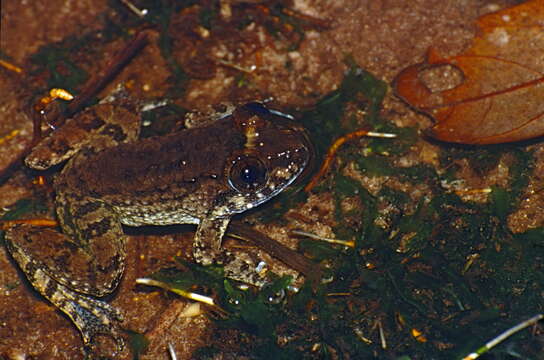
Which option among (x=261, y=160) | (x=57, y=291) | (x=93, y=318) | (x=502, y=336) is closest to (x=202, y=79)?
(x=261, y=160)

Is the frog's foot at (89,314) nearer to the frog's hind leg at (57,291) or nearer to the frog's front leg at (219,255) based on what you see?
the frog's hind leg at (57,291)

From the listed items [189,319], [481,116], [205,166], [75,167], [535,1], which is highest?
[535,1]

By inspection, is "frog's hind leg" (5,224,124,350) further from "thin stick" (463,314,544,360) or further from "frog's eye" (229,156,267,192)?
"thin stick" (463,314,544,360)

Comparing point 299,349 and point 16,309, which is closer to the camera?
point 299,349

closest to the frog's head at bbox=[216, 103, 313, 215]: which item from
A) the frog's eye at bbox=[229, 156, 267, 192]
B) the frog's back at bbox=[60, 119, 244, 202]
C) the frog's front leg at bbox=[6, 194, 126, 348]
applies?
the frog's eye at bbox=[229, 156, 267, 192]

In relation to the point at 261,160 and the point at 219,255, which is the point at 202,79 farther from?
the point at 219,255

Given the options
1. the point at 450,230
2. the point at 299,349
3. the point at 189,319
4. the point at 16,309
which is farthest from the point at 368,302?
the point at 16,309

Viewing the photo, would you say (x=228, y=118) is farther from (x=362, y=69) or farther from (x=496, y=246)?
(x=496, y=246)

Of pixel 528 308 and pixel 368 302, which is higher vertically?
pixel 528 308
